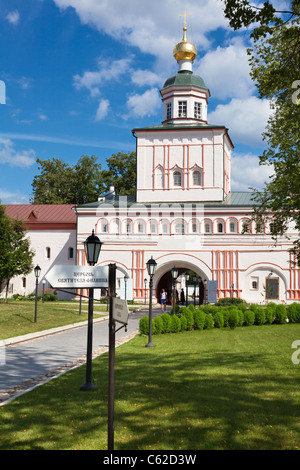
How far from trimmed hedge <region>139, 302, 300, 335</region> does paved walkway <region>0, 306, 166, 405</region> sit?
1399mm

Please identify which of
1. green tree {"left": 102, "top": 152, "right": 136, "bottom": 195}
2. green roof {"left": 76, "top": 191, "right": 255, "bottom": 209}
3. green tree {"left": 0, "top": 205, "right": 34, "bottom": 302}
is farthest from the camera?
green tree {"left": 102, "top": 152, "right": 136, "bottom": 195}

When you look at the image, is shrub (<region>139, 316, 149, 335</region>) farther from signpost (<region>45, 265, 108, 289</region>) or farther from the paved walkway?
signpost (<region>45, 265, 108, 289</region>)

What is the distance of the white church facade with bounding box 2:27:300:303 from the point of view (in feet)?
116

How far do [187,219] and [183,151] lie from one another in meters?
6.06

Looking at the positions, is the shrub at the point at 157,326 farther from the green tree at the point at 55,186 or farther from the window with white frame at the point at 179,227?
the green tree at the point at 55,186

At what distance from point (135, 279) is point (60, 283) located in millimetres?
31384

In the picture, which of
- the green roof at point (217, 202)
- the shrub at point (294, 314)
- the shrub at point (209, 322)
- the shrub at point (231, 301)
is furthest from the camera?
the green roof at point (217, 202)

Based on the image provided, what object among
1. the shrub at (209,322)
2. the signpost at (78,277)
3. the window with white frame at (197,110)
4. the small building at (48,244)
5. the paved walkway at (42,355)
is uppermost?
the window with white frame at (197,110)

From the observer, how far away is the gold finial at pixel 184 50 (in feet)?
129

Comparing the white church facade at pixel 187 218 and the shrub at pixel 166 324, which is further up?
the white church facade at pixel 187 218

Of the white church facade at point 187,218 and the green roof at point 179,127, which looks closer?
the white church facade at point 187,218

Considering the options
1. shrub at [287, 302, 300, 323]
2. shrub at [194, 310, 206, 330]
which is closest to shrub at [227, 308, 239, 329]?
shrub at [194, 310, 206, 330]

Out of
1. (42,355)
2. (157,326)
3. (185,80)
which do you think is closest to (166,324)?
(157,326)

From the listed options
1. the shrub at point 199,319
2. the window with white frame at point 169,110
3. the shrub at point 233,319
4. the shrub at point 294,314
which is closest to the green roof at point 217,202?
the window with white frame at point 169,110
